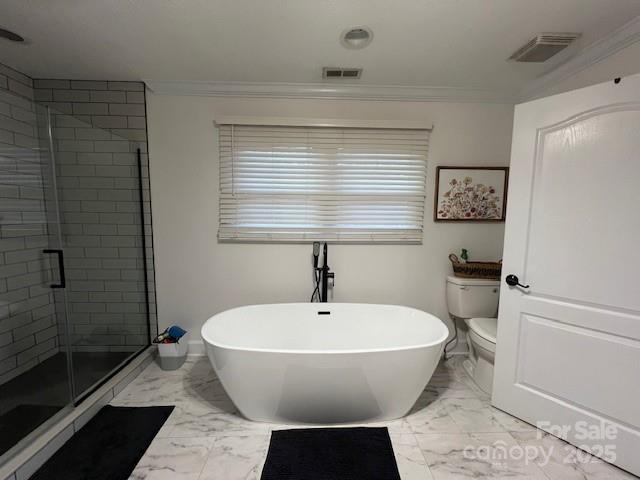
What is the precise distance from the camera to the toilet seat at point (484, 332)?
6.28ft

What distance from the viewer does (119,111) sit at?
224cm

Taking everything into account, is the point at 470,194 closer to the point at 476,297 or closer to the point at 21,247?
the point at 476,297

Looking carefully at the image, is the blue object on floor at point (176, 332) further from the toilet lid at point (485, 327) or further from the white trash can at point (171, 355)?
the toilet lid at point (485, 327)

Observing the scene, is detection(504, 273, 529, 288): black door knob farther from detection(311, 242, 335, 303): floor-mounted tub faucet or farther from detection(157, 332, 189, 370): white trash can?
detection(157, 332, 189, 370): white trash can

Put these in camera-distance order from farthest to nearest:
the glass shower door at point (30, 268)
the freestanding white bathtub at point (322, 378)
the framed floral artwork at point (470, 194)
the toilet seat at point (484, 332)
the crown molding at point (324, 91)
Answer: the framed floral artwork at point (470, 194) < the crown molding at point (324, 91) < the toilet seat at point (484, 332) < the glass shower door at point (30, 268) < the freestanding white bathtub at point (322, 378)

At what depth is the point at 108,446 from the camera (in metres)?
1.51

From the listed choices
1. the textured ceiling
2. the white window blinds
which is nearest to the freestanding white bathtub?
the white window blinds

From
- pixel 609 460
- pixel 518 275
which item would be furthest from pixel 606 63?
pixel 609 460

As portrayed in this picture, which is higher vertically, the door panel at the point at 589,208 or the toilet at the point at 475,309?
the door panel at the point at 589,208

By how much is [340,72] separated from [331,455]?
2476 millimetres

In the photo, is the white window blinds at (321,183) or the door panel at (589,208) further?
the white window blinds at (321,183)

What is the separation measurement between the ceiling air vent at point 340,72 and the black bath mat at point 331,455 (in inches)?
95.0

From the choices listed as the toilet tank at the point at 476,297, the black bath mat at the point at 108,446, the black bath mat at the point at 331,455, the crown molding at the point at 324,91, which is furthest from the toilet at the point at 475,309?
the black bath mat at the point at 108,446

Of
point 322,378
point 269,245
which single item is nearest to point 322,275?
point 269,245
